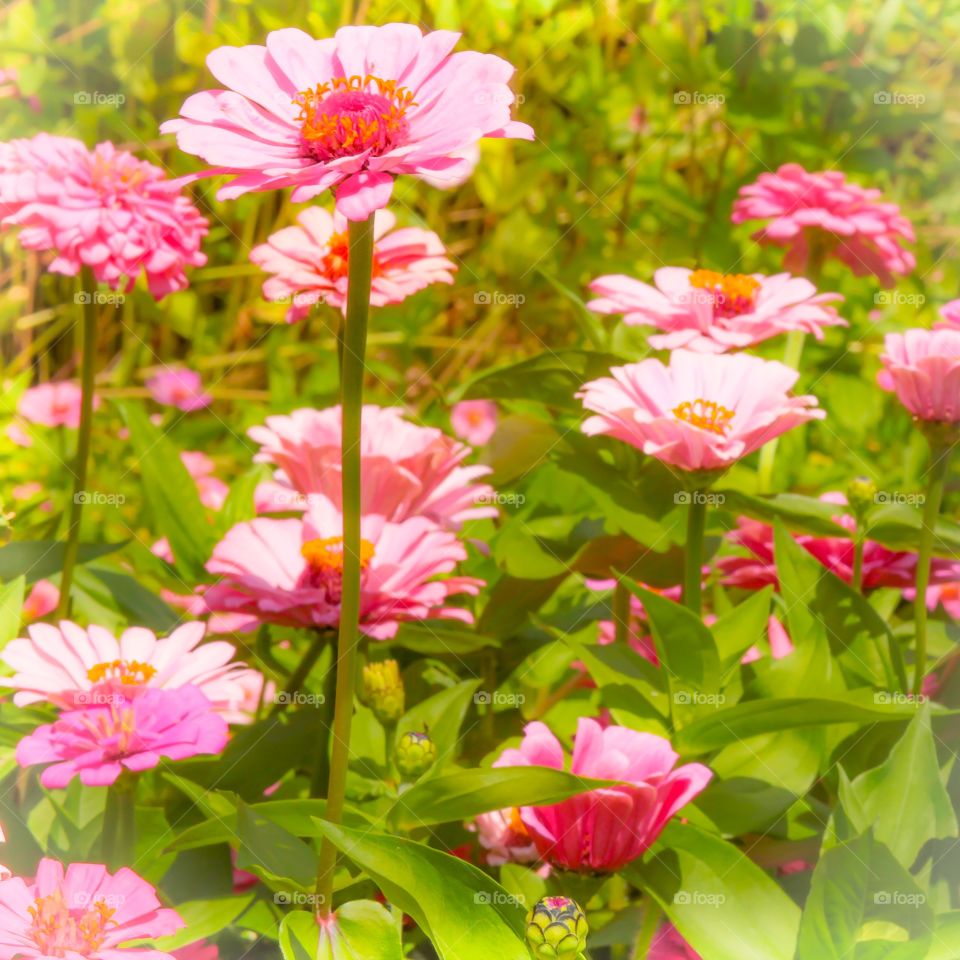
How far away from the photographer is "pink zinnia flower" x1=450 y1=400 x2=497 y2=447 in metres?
1.18

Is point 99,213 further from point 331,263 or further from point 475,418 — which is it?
point 475,418

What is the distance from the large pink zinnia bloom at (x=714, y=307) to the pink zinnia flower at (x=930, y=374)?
42mm

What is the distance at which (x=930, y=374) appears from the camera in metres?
0.65

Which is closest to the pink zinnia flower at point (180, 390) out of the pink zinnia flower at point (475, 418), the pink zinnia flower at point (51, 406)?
the pink zinnia flower at point (51, 406)

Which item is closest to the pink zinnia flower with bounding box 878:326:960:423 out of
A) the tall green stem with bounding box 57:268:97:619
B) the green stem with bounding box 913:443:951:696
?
the green stem with bounding box 913:443:951:696

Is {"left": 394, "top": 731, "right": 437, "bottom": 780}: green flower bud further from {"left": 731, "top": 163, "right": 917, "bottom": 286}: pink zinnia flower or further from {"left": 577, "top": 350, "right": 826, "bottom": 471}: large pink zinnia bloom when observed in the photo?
{"left": 731, "top": 163, "right": 917, "bottom": 286}: pink zinnia flower

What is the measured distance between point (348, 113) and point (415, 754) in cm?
28

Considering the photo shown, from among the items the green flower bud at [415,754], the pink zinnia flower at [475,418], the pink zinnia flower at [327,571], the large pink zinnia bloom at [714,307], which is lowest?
the pink zinnia flower at [475,418]

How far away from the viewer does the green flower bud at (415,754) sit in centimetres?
57

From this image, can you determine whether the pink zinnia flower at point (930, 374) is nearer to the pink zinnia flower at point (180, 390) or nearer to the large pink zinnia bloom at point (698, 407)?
the large pink zinnia bloom at point (698, 407)

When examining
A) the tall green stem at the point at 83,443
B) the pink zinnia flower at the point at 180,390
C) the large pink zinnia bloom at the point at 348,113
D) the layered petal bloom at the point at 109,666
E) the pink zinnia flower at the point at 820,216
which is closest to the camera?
the large pink zinnia bloom at the point at 348,113

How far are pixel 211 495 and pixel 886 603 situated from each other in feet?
1.79

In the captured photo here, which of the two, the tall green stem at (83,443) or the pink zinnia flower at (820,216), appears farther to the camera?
the pink zinnia flower at (820,216)

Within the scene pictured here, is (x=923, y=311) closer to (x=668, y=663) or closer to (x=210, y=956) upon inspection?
(x=668, y=663)
